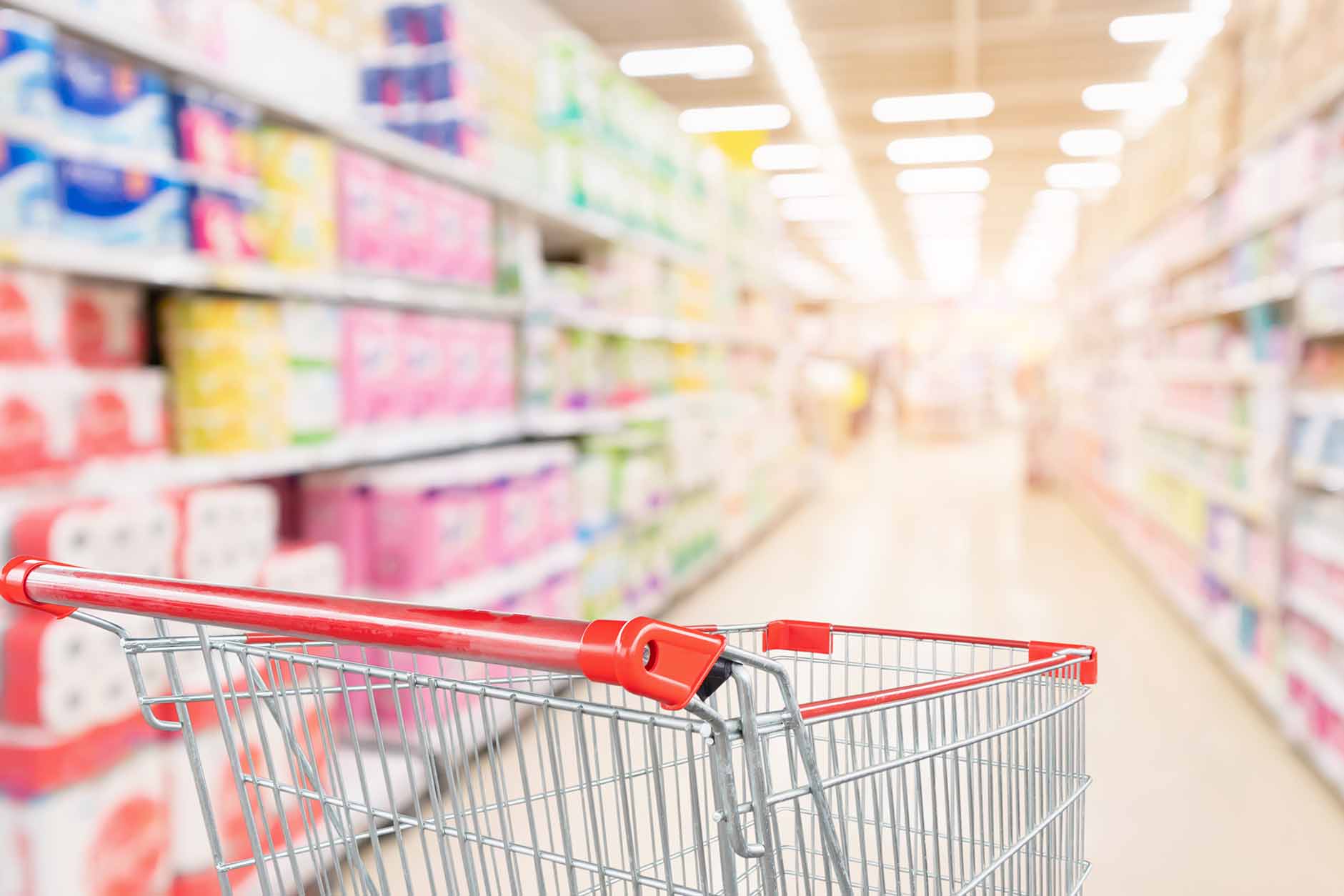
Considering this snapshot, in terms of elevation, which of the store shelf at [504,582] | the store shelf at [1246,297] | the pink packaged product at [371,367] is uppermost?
the store shelf at [1246,297]

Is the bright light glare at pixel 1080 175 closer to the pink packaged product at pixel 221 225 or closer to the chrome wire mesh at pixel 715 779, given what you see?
the pink packaged product at pixel 221 225

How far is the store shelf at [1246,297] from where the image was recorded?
3463 millimetres

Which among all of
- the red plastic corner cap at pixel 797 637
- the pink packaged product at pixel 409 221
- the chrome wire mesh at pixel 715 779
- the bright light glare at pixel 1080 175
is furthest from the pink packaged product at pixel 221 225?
the bright light glare at pixel 1080 175

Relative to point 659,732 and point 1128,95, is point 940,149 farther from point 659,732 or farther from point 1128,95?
point 659,732

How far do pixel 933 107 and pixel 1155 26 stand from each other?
8.66 feet

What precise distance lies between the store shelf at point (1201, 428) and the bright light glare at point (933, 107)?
4.07m

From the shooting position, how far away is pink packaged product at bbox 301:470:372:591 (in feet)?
8.57

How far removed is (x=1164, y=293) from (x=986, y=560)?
2.06 metres

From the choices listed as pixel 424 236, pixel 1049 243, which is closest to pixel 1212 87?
pixel 424 236

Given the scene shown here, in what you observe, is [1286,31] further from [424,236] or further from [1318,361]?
[424,236]

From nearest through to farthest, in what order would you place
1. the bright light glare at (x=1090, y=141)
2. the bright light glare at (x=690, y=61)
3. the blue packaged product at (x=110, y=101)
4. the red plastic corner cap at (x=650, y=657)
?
the red plastic corner cap at (x=650, y=657) → the blue packaged product at (x=110, y=101) → the bright light glare at (x=690, y=61) → the bright light glare at (x=1090, y=141)

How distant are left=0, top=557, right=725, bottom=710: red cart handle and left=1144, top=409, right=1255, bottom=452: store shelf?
3.83 m

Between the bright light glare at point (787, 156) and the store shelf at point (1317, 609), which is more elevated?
the bright light glare at point (787, 156)

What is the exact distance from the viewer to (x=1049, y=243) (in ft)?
62.6
